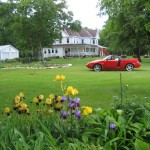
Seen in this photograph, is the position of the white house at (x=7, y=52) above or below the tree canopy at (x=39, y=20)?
below

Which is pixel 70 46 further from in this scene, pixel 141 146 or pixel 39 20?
pixel 141 146

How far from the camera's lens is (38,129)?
427 centimetres

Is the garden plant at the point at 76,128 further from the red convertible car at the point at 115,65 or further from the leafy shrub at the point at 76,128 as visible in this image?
the red convertible car at the point at 115,65

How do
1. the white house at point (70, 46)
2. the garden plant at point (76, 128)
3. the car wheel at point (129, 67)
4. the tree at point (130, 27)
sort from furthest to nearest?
the white house at point (70, 46), the tree at point (130, 27), the car wheel at point (129, 67), the garden plant at point (76, 128)

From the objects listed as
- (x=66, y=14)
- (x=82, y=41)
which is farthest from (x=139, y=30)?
(x=82, y=41)

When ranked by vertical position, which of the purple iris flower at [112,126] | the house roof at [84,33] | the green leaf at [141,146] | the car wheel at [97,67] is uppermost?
the house roof at [84,33]

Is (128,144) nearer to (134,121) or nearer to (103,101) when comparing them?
(134,121)

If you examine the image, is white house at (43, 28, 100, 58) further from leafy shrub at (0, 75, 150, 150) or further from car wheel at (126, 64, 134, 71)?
leafy shrub at (0, 75, 150, 150)

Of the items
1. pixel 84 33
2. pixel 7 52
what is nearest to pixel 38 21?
pixel 7 52

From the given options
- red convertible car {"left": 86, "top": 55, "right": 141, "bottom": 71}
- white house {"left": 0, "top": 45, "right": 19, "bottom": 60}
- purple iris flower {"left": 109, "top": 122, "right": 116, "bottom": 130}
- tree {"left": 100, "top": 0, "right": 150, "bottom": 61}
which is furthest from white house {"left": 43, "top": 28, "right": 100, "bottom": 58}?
purple iris flower {"left": 109, "top": 122, "right": 116, "bottom": 130}

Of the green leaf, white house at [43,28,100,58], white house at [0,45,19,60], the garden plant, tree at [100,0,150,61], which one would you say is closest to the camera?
the green leaf

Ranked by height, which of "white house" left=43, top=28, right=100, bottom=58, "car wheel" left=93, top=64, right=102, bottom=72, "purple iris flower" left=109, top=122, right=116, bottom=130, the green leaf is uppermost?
"white house" left=43, top=28, right=100, bottom=58

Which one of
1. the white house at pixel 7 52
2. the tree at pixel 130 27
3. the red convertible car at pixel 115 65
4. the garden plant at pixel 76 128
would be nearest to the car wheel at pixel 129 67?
the red convertible car at pixel 115 65

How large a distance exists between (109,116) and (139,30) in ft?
131
